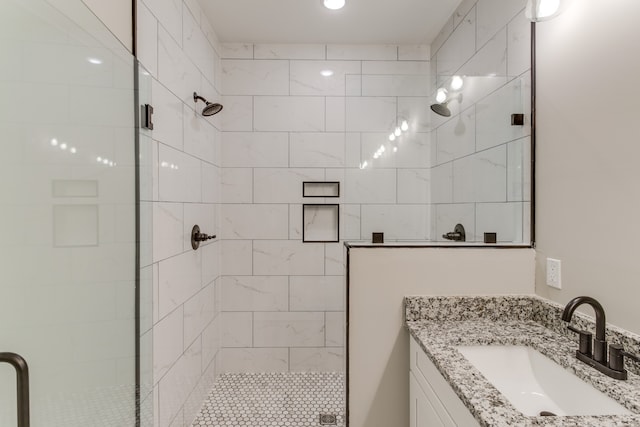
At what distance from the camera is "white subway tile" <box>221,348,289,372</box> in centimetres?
294

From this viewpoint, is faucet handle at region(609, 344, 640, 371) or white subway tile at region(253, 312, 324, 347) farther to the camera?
white subway tile at region(253, 312, 324, 347)

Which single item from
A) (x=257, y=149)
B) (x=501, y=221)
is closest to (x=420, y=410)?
(x=501, y=221)

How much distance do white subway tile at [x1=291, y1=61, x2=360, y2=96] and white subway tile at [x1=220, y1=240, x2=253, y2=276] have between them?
1311mm

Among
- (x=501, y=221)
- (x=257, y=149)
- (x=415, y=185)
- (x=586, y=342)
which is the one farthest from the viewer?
(x=257, y=149)

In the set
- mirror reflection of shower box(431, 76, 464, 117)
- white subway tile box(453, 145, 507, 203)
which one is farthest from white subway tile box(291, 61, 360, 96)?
white subway tile box(453, 145, 507, 203)

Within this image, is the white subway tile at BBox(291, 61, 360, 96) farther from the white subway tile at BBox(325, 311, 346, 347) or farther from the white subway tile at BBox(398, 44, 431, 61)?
the white subway tile at BBox(325, 311, 346, 347)

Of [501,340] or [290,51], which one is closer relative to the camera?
[501,340]

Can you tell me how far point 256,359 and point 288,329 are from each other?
36 centimetres

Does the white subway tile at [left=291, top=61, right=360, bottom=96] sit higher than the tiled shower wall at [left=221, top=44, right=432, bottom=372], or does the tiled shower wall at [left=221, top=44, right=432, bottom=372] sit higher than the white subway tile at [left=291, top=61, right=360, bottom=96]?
the white subway tile at [left=291, top=61, right=360, bottom=96]

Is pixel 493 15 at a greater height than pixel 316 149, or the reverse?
pixel 493 15

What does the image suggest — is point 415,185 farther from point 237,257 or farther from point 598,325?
point 237,257

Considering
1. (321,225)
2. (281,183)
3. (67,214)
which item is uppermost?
(281,183)

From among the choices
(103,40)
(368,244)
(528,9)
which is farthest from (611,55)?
(103,40)

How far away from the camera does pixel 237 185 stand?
293 centimetres
